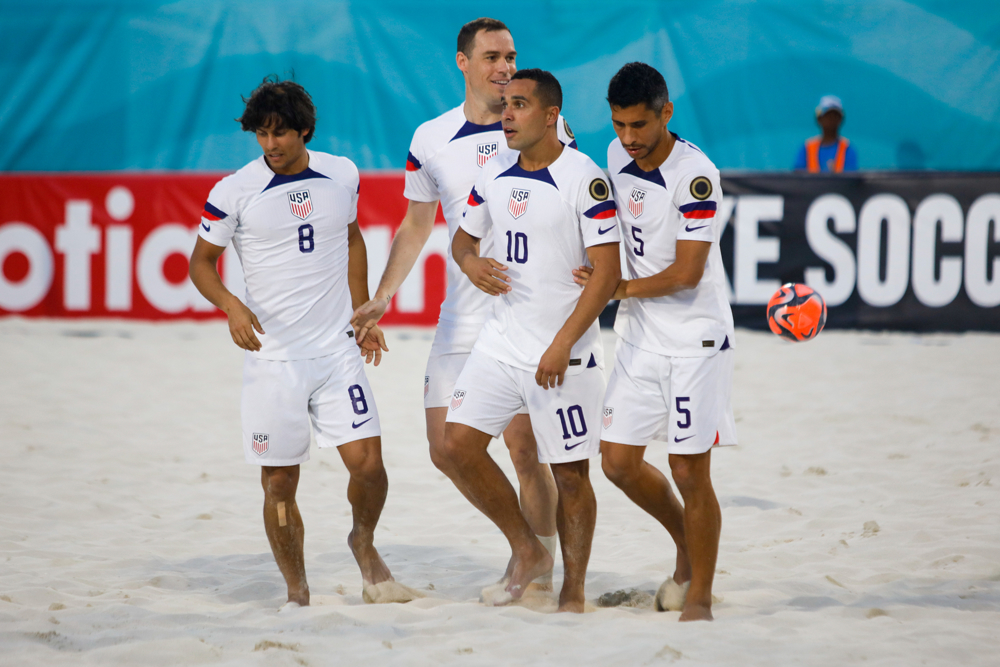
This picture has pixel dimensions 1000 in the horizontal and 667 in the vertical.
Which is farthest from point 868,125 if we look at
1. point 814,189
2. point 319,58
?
point 319,58

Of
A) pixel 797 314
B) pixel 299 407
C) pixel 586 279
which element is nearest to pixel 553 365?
pixel 586 279

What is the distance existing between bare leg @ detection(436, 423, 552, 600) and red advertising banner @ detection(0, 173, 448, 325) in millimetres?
6631

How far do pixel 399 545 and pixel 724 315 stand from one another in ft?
6.99

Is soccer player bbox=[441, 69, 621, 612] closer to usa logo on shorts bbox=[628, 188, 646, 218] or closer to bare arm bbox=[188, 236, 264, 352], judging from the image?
usa logo on shorts bbox=[628, 188, 646, 218]

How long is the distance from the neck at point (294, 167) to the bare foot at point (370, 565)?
1.50 metres

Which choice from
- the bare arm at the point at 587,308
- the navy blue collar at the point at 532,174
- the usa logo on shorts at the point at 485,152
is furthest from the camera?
the usa logo on shorts at the point at 485,152

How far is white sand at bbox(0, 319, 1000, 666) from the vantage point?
333cm

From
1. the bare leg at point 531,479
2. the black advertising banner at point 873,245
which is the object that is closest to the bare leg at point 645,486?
the bare leg at point 531,479

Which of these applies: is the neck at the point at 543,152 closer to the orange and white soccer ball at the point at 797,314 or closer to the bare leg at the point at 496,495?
the bare leg at the point at 496,495

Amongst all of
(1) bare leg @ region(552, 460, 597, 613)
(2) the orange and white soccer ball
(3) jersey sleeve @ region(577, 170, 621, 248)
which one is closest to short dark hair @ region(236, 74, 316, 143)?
(3) jersey sleeve @ region(577, 170, 621, 248)

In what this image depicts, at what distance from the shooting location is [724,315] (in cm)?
369

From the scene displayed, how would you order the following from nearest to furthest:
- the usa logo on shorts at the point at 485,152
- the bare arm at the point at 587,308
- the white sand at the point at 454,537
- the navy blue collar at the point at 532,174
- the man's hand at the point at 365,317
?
the white sand at the point at 454,537 → the bare arm at the point at 587,308 → the navy blue collar at the point at 532,174 → the man's hand at the point at 365,317 → the usa logo on shorts at the point at 485,152

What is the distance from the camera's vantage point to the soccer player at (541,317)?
367 cm

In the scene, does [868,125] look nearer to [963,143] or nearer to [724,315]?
[963,143]
